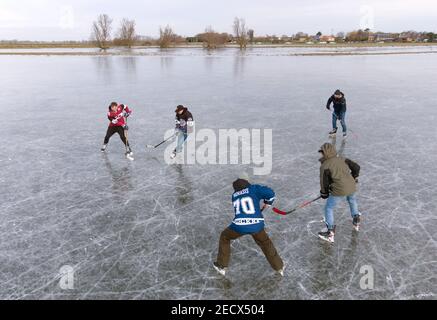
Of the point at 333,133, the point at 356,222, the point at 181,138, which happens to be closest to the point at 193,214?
the point at 356,222

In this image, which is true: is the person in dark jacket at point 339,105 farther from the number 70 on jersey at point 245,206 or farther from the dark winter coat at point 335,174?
the number 70 on jersey at point 245,206

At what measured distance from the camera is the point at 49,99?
1634 centimetres

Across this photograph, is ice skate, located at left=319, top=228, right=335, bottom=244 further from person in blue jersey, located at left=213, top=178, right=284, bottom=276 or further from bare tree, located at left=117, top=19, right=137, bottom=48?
bare tree, located at left=117, top=19, right=137, bottom=48

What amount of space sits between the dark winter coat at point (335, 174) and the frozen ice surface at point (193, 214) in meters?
0.88

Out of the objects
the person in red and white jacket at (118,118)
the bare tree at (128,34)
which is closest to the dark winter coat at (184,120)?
the person in red and white jacket at (118,118)

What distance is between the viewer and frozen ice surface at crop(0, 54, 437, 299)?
421 centimetres

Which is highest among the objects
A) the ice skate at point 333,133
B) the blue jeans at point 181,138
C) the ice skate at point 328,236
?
the blue jeans at point 181,138

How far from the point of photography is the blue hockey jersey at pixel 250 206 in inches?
153

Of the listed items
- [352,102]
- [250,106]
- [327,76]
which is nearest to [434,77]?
[327,76]

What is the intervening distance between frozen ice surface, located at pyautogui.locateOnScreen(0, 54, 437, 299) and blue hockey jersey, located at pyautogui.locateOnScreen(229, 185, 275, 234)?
2.59 feet

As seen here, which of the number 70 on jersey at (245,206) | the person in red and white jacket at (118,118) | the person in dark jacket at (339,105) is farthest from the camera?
the person in dark jacket at (339,105)

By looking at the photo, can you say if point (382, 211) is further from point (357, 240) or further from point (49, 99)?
point (49, 99)

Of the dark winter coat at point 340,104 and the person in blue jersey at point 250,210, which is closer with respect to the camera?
the person in blue jersey at point 250,210

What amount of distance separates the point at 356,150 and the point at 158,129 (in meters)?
6.02
